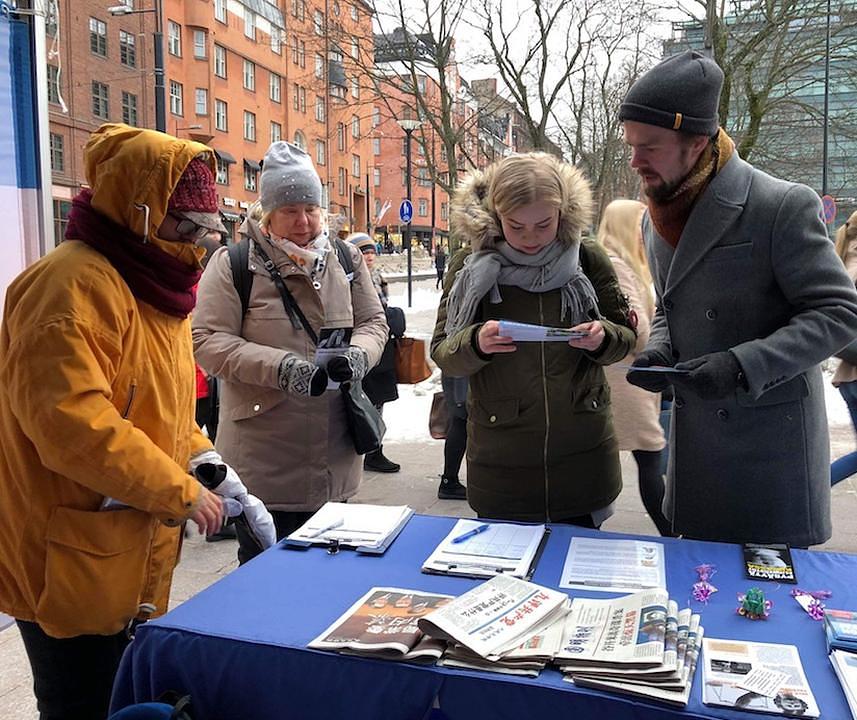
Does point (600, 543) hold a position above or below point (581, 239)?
below

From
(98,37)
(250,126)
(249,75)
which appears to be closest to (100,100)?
(98,37)

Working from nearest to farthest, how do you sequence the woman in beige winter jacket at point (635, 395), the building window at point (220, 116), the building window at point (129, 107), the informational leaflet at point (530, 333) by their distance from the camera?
the informational leaflet at point (530, 333) < the woman in beige winter jacket at point (635, 395) < the building window at point (129, 107) < the building window at point (220, 116)

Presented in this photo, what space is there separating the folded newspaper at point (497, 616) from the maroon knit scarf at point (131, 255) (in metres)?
1.06

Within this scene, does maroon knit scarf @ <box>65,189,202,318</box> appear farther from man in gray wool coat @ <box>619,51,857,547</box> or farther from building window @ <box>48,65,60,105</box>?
building window @ <box>48,65,60,105</box>

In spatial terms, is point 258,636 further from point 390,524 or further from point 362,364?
point 362,364

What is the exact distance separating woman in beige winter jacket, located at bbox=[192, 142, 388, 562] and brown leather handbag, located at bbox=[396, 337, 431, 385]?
8.16ft

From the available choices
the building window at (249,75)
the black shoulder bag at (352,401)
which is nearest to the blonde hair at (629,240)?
the black shoulder bag at (352,401)

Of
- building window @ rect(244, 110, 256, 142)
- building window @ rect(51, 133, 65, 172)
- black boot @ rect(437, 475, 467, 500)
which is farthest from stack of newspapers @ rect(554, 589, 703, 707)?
building window @ rect(244, 110, 256, 142)

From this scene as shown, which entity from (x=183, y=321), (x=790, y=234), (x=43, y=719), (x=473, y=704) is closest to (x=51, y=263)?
(x=183, y=321)

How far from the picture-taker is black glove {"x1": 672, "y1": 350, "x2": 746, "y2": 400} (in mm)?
1964

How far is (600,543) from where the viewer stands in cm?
205

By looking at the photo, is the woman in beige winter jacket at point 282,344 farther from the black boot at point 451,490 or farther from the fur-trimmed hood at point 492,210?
the black boot at point 451,490

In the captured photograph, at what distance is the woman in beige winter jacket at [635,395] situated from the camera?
155 inches

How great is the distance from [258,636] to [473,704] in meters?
0.46
